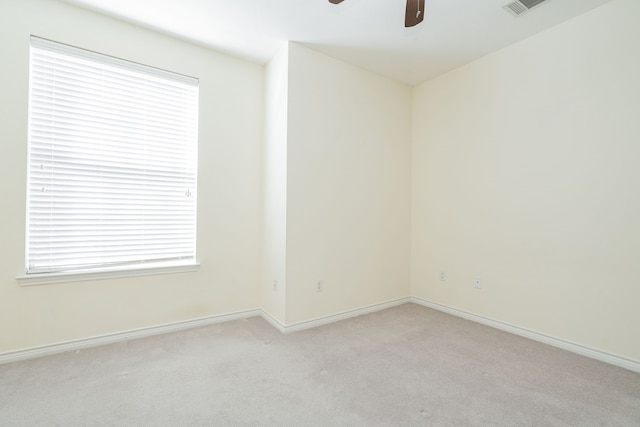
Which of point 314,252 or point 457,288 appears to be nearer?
point 314,252

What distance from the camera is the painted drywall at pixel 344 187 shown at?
2947mm

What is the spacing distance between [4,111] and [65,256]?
1.16 metres

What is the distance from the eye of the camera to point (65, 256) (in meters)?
2.42

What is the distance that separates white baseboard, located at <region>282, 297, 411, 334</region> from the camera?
2.89m

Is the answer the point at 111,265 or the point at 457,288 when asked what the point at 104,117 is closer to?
the point at 111,265

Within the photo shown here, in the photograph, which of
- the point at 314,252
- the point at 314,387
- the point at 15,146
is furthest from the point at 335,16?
the point at 314,387

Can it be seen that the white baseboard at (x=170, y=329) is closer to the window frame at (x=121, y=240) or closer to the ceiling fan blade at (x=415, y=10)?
the window frame at (x=121, y=240)

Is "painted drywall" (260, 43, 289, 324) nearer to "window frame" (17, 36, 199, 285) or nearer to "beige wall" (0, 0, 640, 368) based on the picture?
"beige wall" (0, 0, 640, 368)

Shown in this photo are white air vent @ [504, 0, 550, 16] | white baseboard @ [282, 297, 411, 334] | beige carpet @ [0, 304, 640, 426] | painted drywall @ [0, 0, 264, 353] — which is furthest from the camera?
white baseboard @ [282, 297, 411, 334]

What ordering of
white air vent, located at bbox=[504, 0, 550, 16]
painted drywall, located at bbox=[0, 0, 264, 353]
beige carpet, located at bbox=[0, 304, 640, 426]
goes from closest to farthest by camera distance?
beige carpet, located at bbox=[0, 304, 640, 426], painted drywall, located at bbox=[0, 0, 264, 353], white air vent, located at bbox=[504, 0, 550, 16]

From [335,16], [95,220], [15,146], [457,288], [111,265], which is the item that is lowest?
[457,288]

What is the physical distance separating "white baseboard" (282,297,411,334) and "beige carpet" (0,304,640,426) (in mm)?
147

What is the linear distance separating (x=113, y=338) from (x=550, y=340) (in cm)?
384

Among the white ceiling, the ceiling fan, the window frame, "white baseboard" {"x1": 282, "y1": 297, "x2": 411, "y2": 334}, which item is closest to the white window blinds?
the window frame
